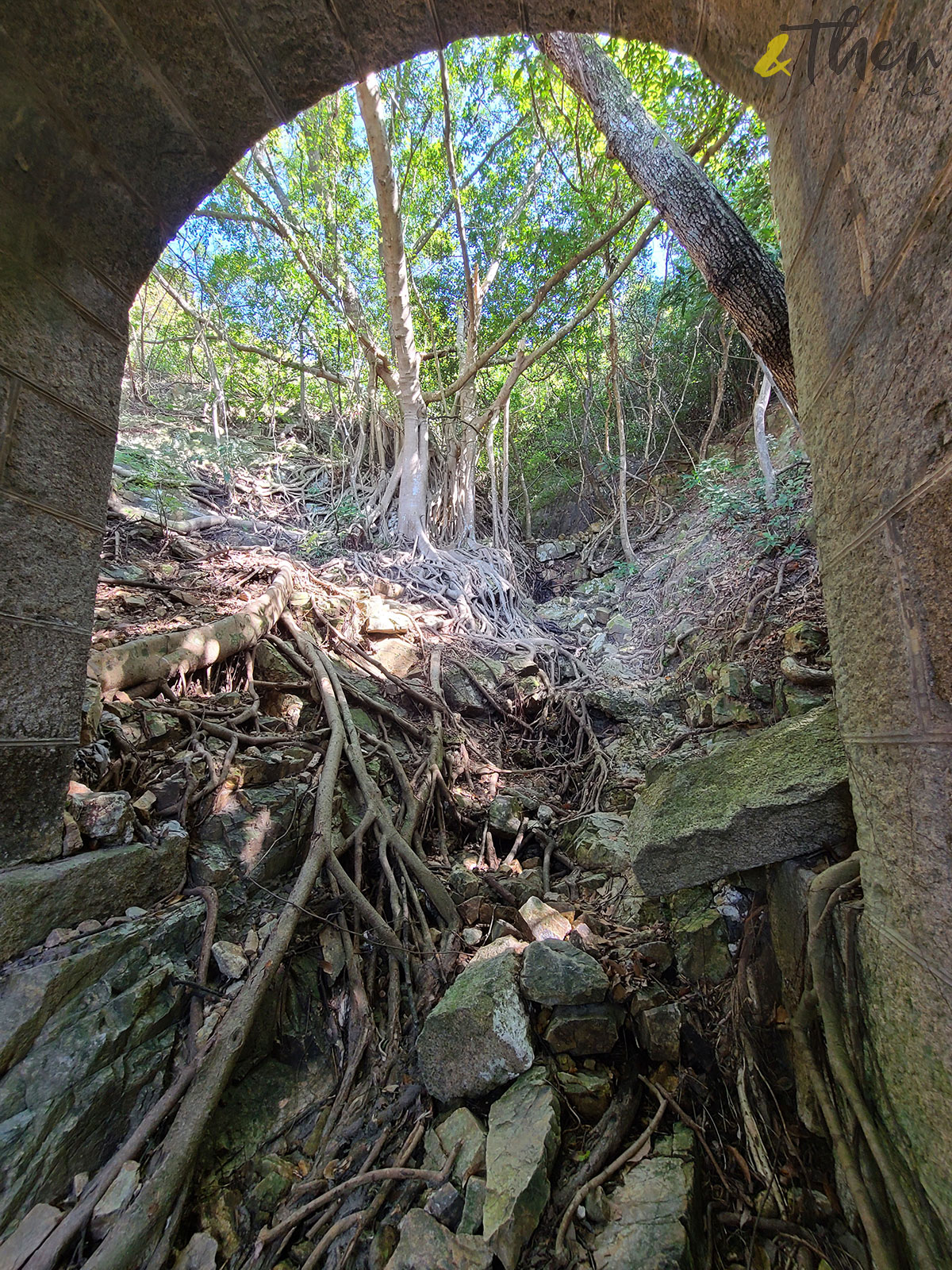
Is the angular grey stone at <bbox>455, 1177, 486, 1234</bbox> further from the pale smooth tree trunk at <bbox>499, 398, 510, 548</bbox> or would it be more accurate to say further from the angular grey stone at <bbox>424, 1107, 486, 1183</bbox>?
the pale smooth tree trunk at <bbox>499, 398, 510, 548</bbox>

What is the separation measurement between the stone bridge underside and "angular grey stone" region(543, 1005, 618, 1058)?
61cm

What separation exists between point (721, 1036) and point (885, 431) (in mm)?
1381

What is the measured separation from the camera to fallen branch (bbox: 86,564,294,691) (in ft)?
7.41

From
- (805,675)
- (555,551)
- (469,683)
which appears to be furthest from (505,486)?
(805,675)

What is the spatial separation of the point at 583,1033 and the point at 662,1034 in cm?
19

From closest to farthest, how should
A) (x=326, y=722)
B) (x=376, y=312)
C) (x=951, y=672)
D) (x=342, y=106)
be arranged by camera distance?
(x=951, y=672), (x=326, y=722), (x=342, y=106), (x=376, y=312)

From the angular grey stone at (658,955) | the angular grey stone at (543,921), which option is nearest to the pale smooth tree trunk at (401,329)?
the angular grey stone at (543,921)

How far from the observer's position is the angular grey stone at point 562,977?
1.41m

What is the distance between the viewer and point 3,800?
1.29 meters

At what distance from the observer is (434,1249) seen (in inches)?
41.8

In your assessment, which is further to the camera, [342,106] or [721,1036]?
[342,106]

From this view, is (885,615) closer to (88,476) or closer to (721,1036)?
(721,1036)

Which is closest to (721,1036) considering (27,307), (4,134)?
(27,307)

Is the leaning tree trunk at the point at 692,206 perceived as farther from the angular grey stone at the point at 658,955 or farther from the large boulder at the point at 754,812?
the angular grey stone at the point at 658,955
